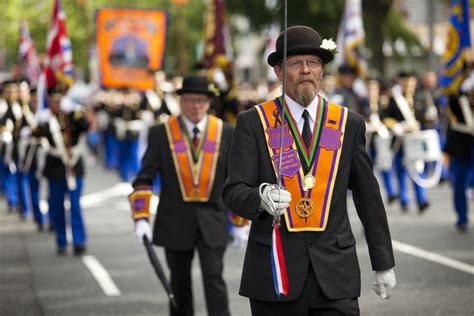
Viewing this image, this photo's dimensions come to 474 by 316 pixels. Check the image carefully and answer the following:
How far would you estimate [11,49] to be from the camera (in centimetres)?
6022

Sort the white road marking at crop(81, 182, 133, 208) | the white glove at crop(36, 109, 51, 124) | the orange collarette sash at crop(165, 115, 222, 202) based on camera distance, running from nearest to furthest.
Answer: the orange collarette sash at crop(165, 115, 222, 202) < the white glove at crop(36, 109, 51, 124) < the white road marking at crop(81, 182, 133, 208)

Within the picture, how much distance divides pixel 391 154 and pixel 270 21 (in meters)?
19.1

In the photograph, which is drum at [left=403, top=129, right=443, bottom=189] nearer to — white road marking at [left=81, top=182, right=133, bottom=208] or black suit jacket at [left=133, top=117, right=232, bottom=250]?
white road marking at [left=81, top=182, right=133, bottom=208]

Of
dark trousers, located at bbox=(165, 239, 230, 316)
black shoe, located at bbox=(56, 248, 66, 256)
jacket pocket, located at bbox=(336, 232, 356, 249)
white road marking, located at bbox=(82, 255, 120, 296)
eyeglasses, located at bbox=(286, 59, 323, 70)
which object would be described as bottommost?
black shoe, located at bbox=(56, 248, 66, 256)

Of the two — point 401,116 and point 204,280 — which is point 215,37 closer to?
point 401,116

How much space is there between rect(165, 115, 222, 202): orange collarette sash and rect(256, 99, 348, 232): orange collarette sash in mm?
2889

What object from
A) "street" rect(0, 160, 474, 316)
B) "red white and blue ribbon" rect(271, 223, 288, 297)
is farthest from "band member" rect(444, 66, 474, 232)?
"red white and blue ribbon" rect(271, 223, 288, 297)

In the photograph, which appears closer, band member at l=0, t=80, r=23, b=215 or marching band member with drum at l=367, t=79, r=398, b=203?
marching band member with drum at l=367, t=79, r=398, b=203

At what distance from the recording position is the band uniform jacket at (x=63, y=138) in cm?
1380

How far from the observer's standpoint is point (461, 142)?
47.0 feet

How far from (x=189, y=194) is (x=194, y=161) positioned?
0.26 metres

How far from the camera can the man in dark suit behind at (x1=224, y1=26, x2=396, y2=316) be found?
16.9 feet

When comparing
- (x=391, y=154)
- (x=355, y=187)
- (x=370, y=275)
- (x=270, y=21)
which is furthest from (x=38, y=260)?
(x=270, y=21)

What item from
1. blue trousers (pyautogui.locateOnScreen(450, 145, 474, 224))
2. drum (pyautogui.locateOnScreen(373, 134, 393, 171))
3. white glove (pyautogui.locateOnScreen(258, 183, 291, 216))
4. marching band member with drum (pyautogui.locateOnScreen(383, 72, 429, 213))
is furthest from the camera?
marching band member with drum (pyautogui.locateOnScreen(383, 72, 429, 213))
